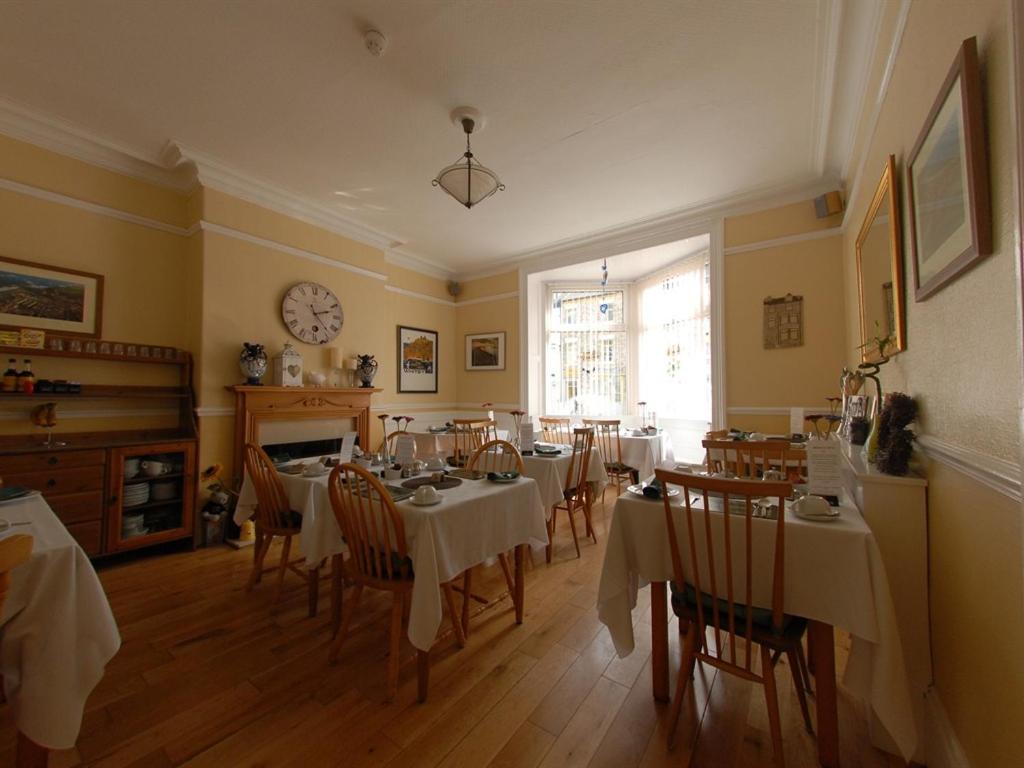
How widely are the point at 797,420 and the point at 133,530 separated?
521 cm

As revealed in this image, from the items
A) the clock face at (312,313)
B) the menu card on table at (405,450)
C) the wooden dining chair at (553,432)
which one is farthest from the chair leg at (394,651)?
the wooden dining chair at (553,432)

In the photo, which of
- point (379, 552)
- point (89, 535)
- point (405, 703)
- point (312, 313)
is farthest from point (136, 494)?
point (405, 703)

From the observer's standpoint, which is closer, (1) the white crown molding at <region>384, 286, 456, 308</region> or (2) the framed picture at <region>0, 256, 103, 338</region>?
(2) the framed picture at <region>0, 256, 103, 338</region>

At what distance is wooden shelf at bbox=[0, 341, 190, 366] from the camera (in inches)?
112

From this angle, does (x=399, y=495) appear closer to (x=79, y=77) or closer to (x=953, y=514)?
(x=953, y=514)

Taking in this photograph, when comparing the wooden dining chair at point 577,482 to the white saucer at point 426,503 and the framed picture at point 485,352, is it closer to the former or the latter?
the white saucer at point 426,503

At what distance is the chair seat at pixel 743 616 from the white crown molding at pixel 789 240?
3665 mm

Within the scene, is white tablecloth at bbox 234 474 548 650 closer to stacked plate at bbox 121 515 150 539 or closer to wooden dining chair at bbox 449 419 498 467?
stacked plate at bbox 121 515 150 539

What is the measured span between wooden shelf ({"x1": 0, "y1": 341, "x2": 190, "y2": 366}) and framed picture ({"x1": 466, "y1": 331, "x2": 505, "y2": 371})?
138 inches

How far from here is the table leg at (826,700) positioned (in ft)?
4.45

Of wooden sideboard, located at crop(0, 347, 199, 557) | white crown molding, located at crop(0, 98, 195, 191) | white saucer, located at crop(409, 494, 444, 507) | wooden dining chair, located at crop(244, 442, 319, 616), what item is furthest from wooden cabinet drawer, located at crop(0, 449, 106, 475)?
white saucer, located at crop(409, 494, 444, 507)

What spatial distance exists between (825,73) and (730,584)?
3043 mm

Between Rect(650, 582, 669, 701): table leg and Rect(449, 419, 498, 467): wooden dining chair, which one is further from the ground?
Rect(449, 419, 498, 467): wooden dining chair

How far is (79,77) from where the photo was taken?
2.59 metres
